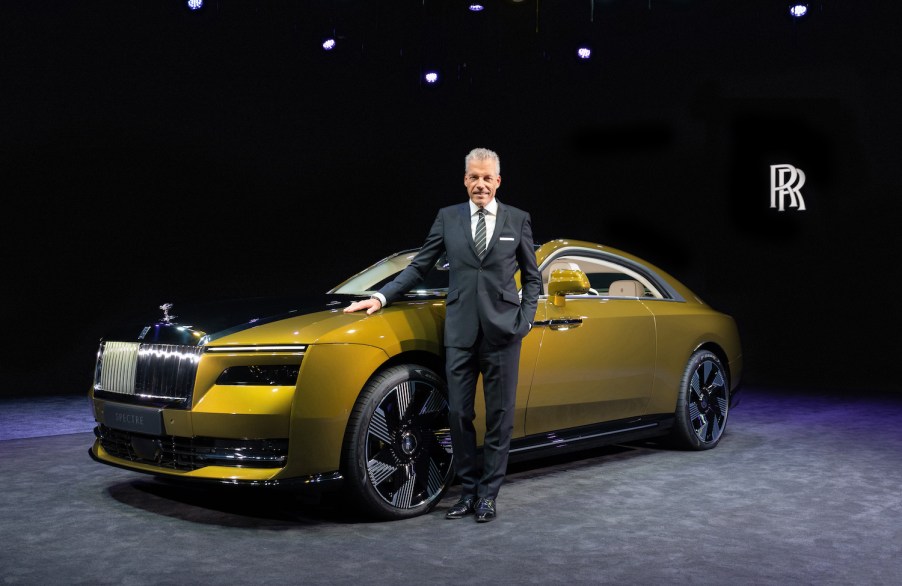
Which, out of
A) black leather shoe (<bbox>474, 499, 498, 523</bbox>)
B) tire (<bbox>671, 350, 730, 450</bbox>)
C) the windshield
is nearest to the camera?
black leather shoe (<bbox>474, 499, 498, 523</bbox>)

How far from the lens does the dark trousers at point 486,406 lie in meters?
4.20

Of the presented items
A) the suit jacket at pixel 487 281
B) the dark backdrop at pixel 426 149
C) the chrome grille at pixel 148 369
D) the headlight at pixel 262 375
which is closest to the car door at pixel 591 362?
the suit jacket at pixel 487 281

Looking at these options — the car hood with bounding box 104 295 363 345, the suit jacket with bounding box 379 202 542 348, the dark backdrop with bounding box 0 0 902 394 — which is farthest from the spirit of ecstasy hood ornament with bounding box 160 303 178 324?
the dark backdrop with bounding box 0 0 902 394

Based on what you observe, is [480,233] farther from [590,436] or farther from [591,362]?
[590,436]

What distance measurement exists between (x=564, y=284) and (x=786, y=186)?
8560mm

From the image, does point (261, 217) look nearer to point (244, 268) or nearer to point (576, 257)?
point (244, 268)

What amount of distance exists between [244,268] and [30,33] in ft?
11.6

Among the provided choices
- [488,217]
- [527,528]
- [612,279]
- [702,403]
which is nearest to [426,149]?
[612,279]

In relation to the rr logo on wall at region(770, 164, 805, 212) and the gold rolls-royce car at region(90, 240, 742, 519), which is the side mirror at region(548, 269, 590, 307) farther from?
the rr logo on wall at region(770, 164, 805, 212)

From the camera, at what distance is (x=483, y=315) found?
163 inches

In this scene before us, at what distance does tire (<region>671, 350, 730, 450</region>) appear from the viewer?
590 centimetres

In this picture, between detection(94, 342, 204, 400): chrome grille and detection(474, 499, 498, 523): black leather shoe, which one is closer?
detection(94, 342, 204, 400): chrome grille

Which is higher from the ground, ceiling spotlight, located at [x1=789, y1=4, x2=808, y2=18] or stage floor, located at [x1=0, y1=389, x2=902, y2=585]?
ceiling spotlight, located at [x1=789, y1=4, x2=808, y2=18]

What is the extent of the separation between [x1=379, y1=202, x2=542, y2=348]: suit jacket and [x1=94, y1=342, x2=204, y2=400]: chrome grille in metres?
0.97
